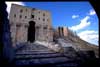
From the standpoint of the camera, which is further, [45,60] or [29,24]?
[29,24]

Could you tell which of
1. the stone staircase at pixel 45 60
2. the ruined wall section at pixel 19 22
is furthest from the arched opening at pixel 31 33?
the stone staircase at pixel 45 60

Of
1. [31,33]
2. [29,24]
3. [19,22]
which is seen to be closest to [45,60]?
[19,22]

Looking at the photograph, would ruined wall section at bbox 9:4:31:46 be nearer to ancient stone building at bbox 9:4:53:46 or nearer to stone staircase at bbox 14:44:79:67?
ancient stone building at bbox 9:4:53:46

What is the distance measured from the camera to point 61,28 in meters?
44.2

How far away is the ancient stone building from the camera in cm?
3362

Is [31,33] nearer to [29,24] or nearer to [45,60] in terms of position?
[29,24]

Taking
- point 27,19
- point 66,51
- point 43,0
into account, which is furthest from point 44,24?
point 43,0

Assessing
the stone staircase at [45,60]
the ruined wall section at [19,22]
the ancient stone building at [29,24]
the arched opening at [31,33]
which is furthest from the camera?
the arched opening at [31,33]

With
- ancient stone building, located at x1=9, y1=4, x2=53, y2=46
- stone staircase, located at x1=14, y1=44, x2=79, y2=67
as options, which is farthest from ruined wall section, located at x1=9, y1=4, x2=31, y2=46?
stone staircase, located at x1=14, y1=44, x2=79, y2=67

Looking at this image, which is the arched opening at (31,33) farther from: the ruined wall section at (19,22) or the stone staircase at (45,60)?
the stone staircase at (45,60)

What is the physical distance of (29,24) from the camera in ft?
118

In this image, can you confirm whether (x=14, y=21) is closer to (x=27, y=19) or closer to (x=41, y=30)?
(x=27, y=19)

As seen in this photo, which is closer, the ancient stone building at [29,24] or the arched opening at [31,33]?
the ancient stone building at [29,24]

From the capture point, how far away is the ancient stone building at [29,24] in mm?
33625
